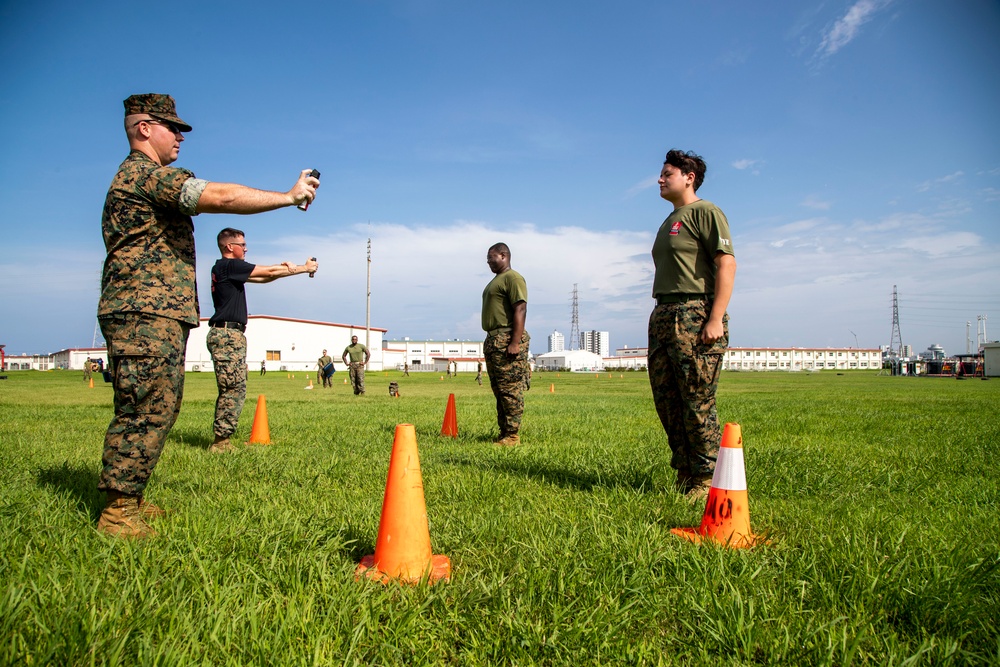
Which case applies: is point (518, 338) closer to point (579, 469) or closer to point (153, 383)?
point (579, 469)

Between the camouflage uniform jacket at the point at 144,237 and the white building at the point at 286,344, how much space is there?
232 ft

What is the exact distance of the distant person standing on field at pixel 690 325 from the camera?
11.9 feet

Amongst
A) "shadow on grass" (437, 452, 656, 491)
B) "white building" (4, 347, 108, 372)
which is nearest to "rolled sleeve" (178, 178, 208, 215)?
"shadow on grass" (437, 452, 656, 491)

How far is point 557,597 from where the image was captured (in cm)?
217

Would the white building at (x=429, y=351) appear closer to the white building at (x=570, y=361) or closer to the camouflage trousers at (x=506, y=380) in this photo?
the white building at (x=570, y=361)

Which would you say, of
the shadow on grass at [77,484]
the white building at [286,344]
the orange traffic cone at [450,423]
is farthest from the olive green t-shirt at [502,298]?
the white building at [286,344]

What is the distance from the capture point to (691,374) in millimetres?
3629

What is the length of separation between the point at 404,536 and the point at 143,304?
1.87m

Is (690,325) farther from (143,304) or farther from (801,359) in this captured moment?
(801,359)

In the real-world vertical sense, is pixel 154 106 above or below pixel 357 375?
above

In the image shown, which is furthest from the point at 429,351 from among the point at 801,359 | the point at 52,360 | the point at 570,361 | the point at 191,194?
the point at 191,194

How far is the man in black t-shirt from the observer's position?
5.91 metres

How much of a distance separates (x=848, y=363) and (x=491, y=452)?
15821cm

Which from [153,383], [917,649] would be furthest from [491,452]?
[917,649]
